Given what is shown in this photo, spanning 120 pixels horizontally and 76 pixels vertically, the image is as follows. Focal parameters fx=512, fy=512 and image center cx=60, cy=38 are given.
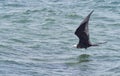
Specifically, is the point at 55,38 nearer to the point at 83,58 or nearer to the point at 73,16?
the point at 83,58

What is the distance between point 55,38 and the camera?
52.2 feet

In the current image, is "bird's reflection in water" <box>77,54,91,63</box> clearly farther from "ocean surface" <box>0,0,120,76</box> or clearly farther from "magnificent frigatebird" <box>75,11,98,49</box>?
"magnificent frigatebird" <box>75,11,98,49</box>

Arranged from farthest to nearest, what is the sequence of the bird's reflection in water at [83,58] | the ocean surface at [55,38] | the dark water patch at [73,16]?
the dark water patch at [73,16]
the bird's reflection in water at [83,58]
the ocean surface at [55,38]

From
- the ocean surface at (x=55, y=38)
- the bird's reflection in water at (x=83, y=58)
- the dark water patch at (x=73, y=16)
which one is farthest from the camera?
the dark water patch at (x=73, y=16)

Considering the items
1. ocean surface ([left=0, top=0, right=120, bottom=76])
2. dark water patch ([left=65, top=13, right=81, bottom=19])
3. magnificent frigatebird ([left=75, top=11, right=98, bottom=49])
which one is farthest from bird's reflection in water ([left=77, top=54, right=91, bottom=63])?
dark water patch ([left=65, top=13, right=81, bottom=19])

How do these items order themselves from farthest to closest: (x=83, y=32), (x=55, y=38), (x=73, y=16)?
(x=73, y=16)
(x=55, y=38)
(x=83, y=32)

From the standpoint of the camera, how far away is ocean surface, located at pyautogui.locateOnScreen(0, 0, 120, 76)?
12.5 metres

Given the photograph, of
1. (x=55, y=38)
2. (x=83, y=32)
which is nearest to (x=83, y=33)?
(x=83, y=32)

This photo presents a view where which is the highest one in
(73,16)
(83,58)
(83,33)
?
(83,33)

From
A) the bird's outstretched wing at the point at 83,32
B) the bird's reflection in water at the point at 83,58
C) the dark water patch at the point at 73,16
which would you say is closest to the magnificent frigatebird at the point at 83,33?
the bird's outstretched wing at the point at 83,32

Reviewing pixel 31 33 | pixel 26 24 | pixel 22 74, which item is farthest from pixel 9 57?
pixel 26 24

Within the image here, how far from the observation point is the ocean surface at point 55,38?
12547mm

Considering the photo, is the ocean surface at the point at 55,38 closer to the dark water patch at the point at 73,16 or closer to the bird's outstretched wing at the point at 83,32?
the dark water patch at the point at 73,16

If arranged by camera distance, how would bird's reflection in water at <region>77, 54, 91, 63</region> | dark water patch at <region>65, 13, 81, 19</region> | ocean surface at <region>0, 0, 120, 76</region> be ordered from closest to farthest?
1. ocean surface at <region>0, 0, 120, 76</region>
2. bird's reflection in water at <region>77, 54, 91, 63</region>
3. dark water patch at <region>65, 13, 81, 19</region>
